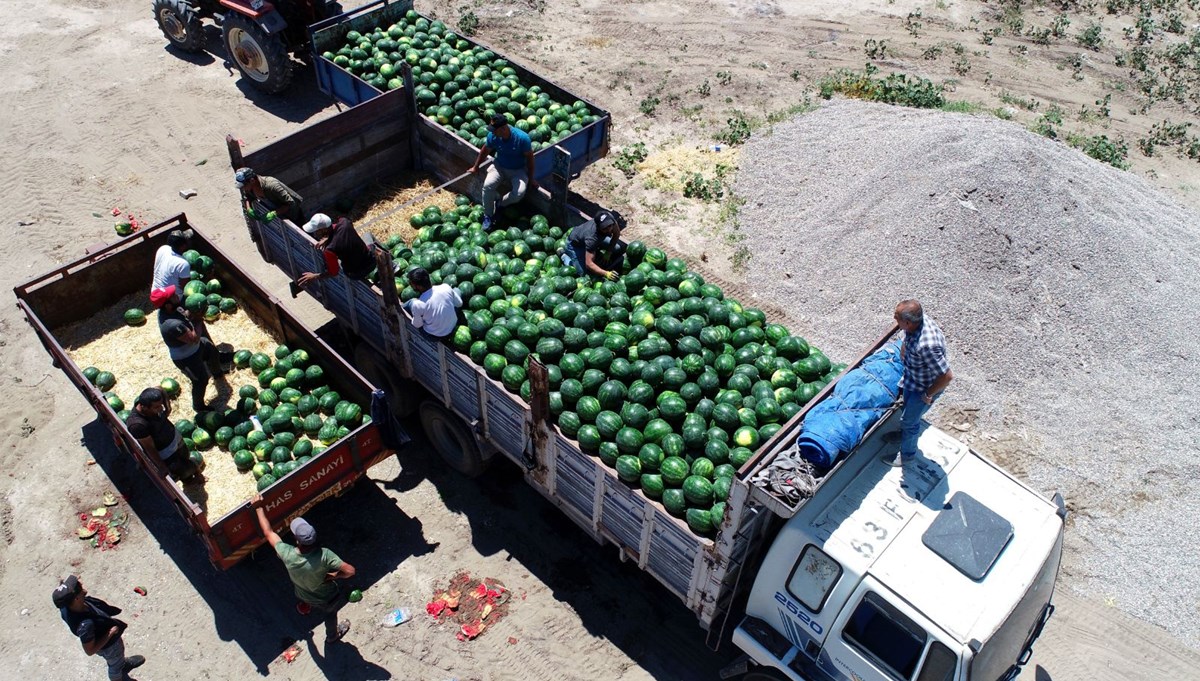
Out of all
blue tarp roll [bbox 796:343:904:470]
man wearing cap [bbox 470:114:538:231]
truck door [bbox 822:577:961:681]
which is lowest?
truck door [bbox 822:577:961:681]

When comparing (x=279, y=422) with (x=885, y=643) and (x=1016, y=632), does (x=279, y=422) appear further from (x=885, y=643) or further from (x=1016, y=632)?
(x=1016, y=632)

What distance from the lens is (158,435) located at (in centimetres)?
934

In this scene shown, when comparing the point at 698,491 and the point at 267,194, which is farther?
the point at 267,194

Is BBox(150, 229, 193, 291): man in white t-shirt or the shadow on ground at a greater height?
BBox(150, 229, 193, 291): man in white t-shirt

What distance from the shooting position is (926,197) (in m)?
14.2

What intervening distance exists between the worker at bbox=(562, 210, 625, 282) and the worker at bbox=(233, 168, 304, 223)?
383 centimetres

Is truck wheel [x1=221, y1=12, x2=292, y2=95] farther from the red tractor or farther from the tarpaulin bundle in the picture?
the tarpaulin bundle

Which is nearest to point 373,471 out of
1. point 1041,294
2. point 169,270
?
point 169,270

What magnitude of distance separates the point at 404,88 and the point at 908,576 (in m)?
10.6

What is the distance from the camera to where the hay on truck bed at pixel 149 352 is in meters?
10.8

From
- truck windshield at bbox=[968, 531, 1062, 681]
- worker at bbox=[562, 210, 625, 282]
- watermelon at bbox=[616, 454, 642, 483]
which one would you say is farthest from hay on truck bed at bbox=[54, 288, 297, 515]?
truck windshield at bbox=[968, 531, 1062, 681]

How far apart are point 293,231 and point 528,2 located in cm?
1375

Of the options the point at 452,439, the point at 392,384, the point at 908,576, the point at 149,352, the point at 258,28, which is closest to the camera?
the point at 908,576

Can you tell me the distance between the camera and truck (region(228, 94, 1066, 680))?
713 cm
